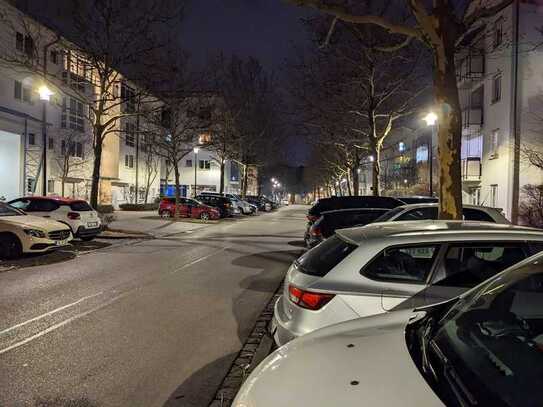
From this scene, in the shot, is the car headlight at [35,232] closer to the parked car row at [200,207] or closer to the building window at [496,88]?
the parked car row at [200,207]

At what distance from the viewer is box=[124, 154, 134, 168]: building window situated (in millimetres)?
48094

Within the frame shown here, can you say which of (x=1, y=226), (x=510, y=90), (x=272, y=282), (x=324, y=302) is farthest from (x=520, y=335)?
(x=510, y=90)

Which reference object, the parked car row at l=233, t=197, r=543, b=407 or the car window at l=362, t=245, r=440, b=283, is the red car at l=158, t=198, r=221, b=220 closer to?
the parked car row at l=233, t=197, r=543, b=407

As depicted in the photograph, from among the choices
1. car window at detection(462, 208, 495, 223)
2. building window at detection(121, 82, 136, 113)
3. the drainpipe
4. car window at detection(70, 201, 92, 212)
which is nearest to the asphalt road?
car window at detection(70, 201, 92, 212)

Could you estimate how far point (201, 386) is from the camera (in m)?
4.43

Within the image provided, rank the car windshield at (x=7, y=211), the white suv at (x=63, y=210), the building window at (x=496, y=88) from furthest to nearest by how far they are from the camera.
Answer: the building window at (x=496, y=88), the white suv at (x=63, y=210), the car windshield at (x=7, y=211)

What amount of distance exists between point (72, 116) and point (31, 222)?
26.7 m

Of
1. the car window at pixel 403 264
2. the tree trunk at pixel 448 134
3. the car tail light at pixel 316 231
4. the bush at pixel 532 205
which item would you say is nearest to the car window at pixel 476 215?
the tree trunk at pixel 448 134

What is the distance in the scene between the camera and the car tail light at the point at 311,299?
155 inches

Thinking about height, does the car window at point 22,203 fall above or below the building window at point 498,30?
below

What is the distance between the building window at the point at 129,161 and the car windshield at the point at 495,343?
159 feet

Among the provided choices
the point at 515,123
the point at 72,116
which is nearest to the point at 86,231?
the point at 515,123

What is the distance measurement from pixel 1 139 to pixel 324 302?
2965 cm

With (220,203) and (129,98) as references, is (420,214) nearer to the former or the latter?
(129,98)
